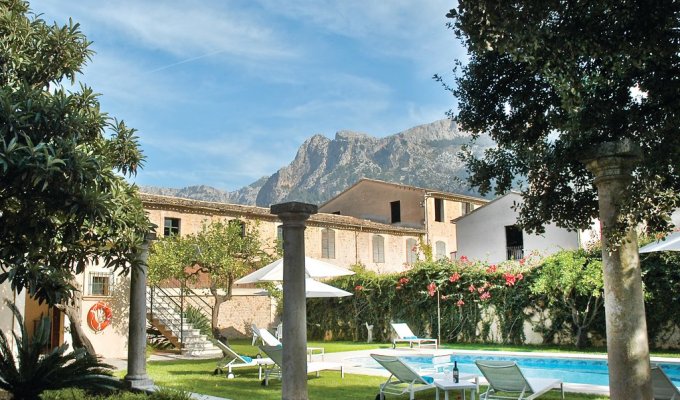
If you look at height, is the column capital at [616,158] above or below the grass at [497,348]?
above

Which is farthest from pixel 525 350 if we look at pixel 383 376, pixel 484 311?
pixel 383 376

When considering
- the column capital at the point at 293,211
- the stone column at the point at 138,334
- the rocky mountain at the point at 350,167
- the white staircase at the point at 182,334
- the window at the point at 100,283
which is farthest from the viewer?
the rocky mountain at the point at 350,167

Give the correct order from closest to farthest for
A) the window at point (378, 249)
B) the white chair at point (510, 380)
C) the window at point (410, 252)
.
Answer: the white chair at point (510, 380)
the window at point (378, 249)
the window at point (410, 252)

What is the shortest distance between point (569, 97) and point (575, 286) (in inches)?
490

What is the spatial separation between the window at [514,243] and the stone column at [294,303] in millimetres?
24396

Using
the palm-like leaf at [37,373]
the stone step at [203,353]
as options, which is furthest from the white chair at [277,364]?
the stone step at [203,353]

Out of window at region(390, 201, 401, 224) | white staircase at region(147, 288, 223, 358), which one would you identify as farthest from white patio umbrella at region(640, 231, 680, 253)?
window at region(390, 201, 401, 224)

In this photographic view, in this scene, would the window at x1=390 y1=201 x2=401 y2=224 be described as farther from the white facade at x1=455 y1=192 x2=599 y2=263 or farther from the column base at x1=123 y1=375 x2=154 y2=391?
the column base at x1=123 y1=375 x2=154 y2=391

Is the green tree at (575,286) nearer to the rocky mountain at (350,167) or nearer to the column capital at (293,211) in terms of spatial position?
the column capital at (293,211)

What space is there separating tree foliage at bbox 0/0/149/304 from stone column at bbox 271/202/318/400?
1586 millimetres

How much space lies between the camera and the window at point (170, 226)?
26.1 meters

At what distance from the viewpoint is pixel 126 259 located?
262 inches

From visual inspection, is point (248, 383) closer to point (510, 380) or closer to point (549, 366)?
point (510, 380)

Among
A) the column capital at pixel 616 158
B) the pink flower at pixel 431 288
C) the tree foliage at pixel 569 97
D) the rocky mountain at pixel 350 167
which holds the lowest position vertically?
the pink flower at pixel 431 288
